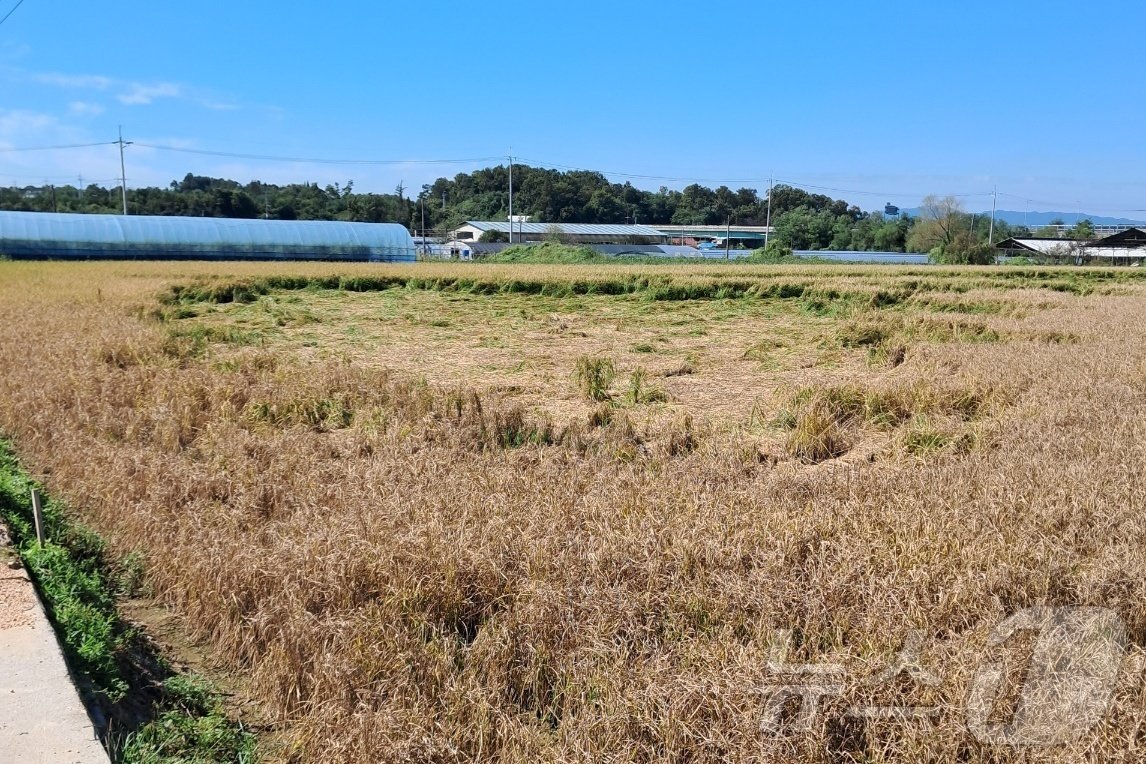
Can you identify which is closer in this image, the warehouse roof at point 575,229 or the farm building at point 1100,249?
the farm building at point 1100,249

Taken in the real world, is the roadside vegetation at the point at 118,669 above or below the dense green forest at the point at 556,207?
below

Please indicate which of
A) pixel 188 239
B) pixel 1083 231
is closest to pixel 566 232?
pixel 188 239

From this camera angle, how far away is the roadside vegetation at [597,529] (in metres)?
2.70

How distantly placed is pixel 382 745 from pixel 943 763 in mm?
1803

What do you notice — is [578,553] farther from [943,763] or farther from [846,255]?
[846,255]

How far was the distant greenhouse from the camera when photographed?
37719mm

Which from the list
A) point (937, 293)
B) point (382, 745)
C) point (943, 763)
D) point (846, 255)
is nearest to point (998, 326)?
point (937, 293)

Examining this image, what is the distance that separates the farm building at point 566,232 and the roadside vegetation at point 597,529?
2461 inches

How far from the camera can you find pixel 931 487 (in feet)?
15.4

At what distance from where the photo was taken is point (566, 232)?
72.4 m

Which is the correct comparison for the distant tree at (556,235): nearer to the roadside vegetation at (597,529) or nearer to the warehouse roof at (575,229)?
the warehouse roof at (575,229)

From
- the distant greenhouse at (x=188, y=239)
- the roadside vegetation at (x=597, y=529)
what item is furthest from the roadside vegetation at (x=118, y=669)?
the distant greenhouse at (x=188, y=239)

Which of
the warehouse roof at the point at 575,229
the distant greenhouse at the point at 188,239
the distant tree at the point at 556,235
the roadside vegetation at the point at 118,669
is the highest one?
the warehouse roof at the point at 575,229

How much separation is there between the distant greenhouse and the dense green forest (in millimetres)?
29162
